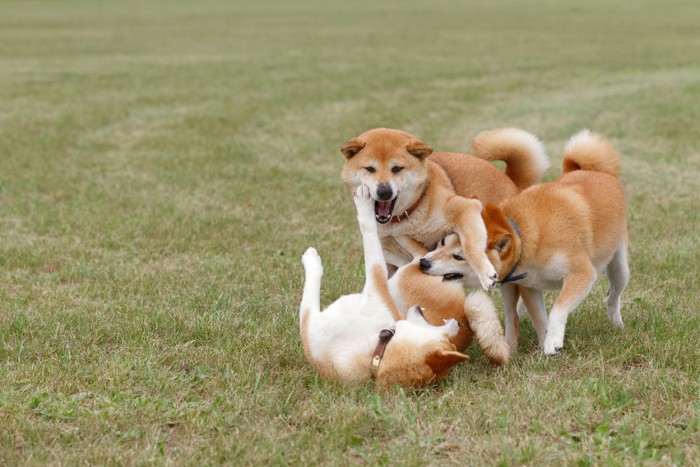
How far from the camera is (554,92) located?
18.1m

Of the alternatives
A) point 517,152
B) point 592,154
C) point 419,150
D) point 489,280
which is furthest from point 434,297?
point 592,154

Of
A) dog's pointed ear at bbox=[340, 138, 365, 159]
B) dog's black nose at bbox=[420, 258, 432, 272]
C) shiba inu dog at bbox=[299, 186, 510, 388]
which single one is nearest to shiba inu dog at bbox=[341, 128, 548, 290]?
dog's pointed ear at bbox=[340, 138, 365, 159]

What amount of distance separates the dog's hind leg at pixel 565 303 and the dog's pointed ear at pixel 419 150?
1163mm

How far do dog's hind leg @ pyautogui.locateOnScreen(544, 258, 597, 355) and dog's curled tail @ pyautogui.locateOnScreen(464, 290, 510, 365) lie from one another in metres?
0.27

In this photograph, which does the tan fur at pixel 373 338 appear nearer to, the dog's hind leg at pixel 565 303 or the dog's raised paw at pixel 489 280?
the dog's raised paw at pixel 489 280

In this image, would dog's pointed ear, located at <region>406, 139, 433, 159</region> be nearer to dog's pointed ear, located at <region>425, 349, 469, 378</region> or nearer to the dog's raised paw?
the dog's raised paw

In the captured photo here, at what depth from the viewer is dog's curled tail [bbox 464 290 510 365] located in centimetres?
470

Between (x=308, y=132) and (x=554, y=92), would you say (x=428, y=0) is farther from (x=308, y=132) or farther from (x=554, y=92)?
(x=308, y=132)

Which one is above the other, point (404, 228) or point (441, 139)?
point (404, 228)

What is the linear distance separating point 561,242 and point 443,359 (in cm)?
114

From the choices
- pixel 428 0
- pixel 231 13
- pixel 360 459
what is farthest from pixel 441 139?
pixel 428 0

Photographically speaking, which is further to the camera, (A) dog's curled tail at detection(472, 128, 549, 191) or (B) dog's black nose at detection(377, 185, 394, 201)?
(A) dog's curled tail at detection(472, 128, 549, 191)

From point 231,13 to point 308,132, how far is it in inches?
1512

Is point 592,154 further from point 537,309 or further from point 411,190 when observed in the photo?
point 411,190
